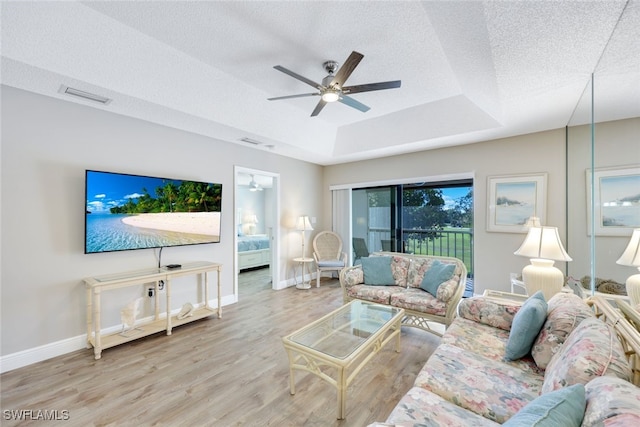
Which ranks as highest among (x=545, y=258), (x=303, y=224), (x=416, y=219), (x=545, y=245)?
(x=416, y=219)

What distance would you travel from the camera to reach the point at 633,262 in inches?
60.7

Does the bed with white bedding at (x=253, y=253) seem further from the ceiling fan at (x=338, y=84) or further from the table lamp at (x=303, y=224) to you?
the ceiling fan at (x=338, y=84)

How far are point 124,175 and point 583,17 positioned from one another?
13.0ft

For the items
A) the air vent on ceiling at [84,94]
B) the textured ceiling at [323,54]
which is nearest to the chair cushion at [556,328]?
the textured ceiling at [323,54]

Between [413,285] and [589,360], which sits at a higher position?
[589,360]

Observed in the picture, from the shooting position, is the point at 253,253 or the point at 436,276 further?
the point at 253,253

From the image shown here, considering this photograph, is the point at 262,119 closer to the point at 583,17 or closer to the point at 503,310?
the point at 583,17

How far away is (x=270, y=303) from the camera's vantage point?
404 centimetres

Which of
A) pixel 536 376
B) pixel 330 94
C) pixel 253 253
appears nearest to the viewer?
pixel 536 376

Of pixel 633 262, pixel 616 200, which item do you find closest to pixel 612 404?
pixel 633 262

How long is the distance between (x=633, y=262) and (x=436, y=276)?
1618mm

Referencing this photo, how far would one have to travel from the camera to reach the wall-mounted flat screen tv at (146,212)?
8.79 feet

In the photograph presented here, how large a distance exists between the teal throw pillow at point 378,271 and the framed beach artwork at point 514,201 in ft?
5.67

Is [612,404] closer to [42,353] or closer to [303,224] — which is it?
[42,353]
